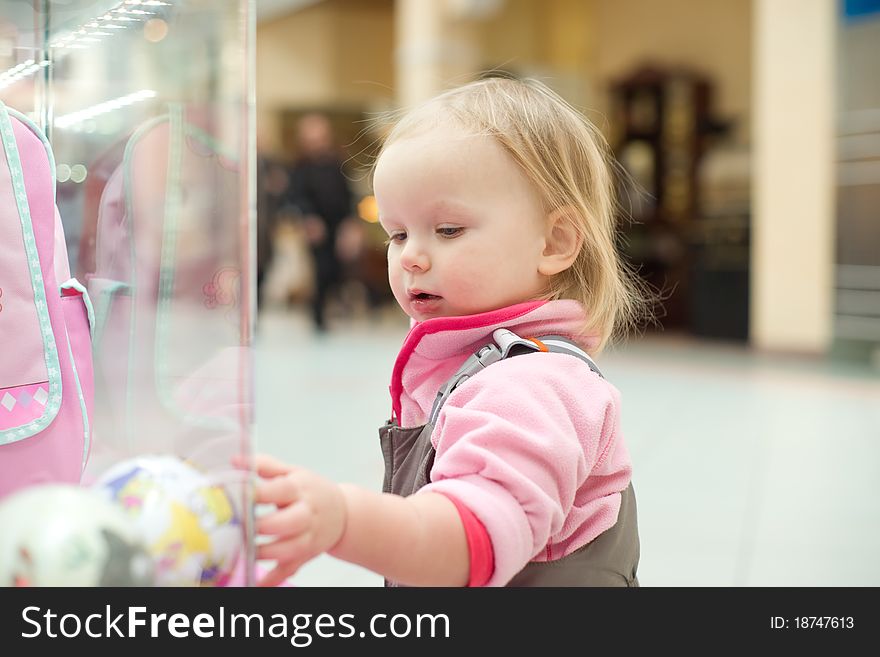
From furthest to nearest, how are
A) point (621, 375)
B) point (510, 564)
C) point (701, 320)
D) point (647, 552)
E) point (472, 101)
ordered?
point (701, 320), point (621, 375), point (647, 552), point (472, 101), point (510, 564)

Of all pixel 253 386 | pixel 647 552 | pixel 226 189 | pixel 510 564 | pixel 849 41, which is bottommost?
pixel 647 552

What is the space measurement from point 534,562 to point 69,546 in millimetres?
417

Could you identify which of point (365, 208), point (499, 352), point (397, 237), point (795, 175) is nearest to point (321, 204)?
point (365, 208)

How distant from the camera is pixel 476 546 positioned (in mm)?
649

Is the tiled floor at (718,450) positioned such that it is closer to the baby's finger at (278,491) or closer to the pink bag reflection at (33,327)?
the pink bag reflection at (33,327)

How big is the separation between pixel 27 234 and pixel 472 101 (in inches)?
16.0

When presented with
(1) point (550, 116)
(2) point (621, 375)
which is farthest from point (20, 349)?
(2) point (621, 375)

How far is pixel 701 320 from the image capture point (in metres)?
6.53

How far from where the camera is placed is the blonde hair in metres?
0.86

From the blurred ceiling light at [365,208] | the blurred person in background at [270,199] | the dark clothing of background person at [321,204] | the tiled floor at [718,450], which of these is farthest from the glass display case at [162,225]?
the blurred ceiling light at [365,208]

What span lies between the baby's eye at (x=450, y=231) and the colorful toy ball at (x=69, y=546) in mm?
410

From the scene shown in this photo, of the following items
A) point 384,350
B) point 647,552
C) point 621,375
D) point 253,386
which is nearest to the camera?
point 253,386

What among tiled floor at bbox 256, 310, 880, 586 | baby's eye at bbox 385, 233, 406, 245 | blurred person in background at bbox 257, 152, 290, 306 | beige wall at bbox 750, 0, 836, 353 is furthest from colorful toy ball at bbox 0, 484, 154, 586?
blurred person in background at bbox 257, 152, 290, 306

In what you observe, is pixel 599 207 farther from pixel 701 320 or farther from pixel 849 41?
pixel 701 320
